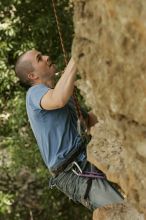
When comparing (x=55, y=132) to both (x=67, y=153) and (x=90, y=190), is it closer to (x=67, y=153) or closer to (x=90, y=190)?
(x=67, y=153)

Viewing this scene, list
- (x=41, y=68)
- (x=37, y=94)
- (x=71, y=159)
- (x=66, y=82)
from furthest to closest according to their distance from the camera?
1. (x=41, y=68)
2. (x=71, y=159)
3. (x=37, y=94)
4. (x=66, y=82)

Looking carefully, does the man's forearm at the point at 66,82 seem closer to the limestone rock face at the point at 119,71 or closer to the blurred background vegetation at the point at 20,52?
the limestone rock face at the point at 119,71

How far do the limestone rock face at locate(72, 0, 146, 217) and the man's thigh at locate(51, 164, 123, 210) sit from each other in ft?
1.70

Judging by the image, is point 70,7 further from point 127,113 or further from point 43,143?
point 127,113

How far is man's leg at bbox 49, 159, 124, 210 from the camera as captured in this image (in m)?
4.04

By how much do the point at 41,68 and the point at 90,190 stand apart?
3.54 feet

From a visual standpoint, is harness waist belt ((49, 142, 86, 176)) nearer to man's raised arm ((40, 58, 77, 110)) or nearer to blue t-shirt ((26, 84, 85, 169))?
blue t-shirt ((26, 84, 85, 169))

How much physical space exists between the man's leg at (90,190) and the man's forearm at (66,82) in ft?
2.42

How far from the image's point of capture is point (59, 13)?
8.23 meters

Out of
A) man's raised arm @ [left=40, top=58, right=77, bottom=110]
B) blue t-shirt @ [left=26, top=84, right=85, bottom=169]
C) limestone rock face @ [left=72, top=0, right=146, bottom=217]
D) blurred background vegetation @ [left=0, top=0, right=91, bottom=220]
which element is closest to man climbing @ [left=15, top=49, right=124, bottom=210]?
blue t-shirt @ [left=26, top=84, right=85, bottom=169]

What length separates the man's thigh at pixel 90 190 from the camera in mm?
4039

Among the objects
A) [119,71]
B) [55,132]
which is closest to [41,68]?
[55,132]

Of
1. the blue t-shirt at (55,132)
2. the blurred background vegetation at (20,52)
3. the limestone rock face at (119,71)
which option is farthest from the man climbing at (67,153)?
the blurred background vegetation at (20,52)

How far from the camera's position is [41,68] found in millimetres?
4414
